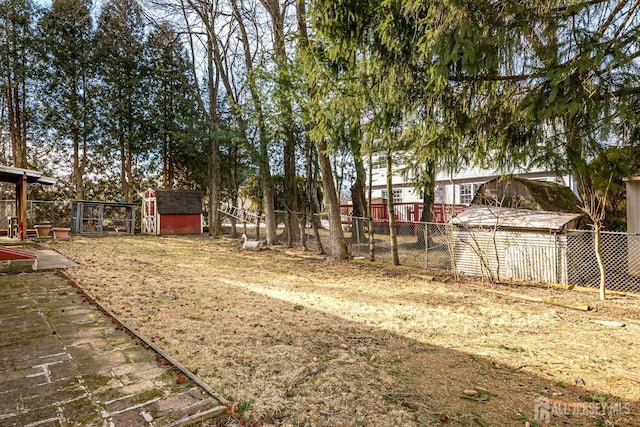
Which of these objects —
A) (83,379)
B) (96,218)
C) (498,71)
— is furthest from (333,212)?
(96,218)

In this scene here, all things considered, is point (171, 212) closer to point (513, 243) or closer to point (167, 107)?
point (167, 107)

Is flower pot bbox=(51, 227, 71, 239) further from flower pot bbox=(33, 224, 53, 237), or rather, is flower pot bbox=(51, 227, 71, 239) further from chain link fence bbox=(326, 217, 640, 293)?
chain link fence bbox=(326, 217, 640, 293)

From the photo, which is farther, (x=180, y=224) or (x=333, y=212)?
(x=180, y=224)

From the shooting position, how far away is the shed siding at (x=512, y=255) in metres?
6.93

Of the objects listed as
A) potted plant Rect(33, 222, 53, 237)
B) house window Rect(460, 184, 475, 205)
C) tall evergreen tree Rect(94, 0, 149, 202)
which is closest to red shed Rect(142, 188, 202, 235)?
tall evergreen tree Rect(94, 0, 149, 202)

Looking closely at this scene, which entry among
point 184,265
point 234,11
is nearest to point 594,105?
point 184,265

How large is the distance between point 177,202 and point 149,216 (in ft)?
6.53

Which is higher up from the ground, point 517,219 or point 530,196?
point 530,196

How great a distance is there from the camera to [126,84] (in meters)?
20.8

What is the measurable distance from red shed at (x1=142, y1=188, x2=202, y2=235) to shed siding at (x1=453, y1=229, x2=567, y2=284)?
16.5 meters

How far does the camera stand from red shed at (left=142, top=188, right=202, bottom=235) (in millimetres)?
19703

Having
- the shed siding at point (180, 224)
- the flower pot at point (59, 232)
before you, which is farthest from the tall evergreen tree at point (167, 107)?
the flower pot at point (59, 232)

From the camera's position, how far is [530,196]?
9266 millimetres

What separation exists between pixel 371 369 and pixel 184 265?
7229mm
